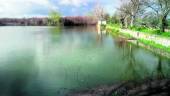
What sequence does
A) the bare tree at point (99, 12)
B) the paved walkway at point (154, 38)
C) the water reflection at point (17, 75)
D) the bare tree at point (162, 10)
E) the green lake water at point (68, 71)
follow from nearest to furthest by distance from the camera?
the water reflection at point (17, 75)
the green lake water at point (68, 71)
the paved walkway at point (154, 38)
the bare tree at point (162, 10)
the bare tree at point (99, 12)

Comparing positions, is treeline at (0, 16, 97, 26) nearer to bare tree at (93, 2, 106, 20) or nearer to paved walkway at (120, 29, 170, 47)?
bare tree at (93, 2, 106, 20)

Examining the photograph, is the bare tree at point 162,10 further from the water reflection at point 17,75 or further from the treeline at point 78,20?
the treeline at point 78,20

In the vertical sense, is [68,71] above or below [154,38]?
below

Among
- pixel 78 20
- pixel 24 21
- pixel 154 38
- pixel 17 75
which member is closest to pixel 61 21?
pixel 78 20

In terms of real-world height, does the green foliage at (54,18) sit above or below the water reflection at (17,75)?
above

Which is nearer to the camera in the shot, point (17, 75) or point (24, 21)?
point (17, 75)

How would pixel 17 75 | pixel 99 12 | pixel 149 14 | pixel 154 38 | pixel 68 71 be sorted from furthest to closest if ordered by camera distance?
pixel 99 12 → pixel 149 14 → pixel 154 38 → pixel 68 71 → pixel 17 75

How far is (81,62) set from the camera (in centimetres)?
2822

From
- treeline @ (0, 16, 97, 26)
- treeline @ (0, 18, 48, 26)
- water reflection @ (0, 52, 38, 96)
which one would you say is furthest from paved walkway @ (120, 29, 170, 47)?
treeline @ (0, 18, 48, 26)

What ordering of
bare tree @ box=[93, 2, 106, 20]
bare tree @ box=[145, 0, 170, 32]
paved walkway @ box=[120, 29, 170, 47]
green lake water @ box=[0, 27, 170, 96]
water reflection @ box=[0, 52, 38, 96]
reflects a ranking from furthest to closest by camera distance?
bare tree @ box=[93, 2, 106, 20] → bare tree @ box=[145, 0, 170, 32] → paved walkway @ box=[120, 29, 170, 47] → green lake water @ box=[0, 27, 170, 96] → water reflection @ box=[0, 52, 38, 96]

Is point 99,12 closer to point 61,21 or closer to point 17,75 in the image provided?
point 61,21

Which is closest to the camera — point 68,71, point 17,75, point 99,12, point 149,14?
point 17,75

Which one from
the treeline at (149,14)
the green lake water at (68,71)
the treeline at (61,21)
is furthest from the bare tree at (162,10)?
the treeline at (61,21)

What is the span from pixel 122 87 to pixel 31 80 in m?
6.82
